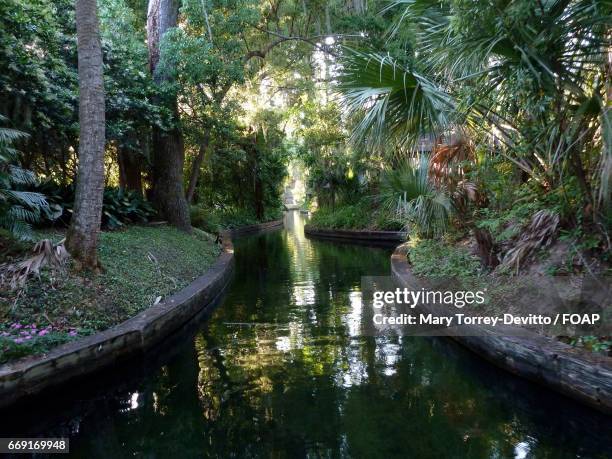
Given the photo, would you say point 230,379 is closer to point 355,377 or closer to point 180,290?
point 355,377

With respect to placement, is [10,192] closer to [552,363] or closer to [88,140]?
[88,140]

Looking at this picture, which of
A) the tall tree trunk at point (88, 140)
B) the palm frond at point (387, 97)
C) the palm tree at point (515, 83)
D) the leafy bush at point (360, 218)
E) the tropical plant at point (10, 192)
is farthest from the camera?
the leafy bush at point (360, 218)

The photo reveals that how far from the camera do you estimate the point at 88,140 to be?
670 centimetres

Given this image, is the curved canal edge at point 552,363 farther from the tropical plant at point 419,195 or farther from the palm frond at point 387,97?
the palm frond at point 387,97

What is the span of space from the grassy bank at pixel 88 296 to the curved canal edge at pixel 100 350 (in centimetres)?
18

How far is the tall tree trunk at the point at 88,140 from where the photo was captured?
666cm

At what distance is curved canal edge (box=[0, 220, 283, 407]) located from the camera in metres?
4.28

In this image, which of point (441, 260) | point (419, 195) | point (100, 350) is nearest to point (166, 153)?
point (419, 195)

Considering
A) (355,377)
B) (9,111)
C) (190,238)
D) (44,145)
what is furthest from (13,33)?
(355,377)

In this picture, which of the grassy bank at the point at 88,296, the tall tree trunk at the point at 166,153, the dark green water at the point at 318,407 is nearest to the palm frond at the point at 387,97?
the dark green water at the point at 318,407

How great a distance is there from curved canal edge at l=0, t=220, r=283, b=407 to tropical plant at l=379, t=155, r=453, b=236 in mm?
3812

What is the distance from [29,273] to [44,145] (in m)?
6.64

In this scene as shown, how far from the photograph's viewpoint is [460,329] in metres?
6.03
